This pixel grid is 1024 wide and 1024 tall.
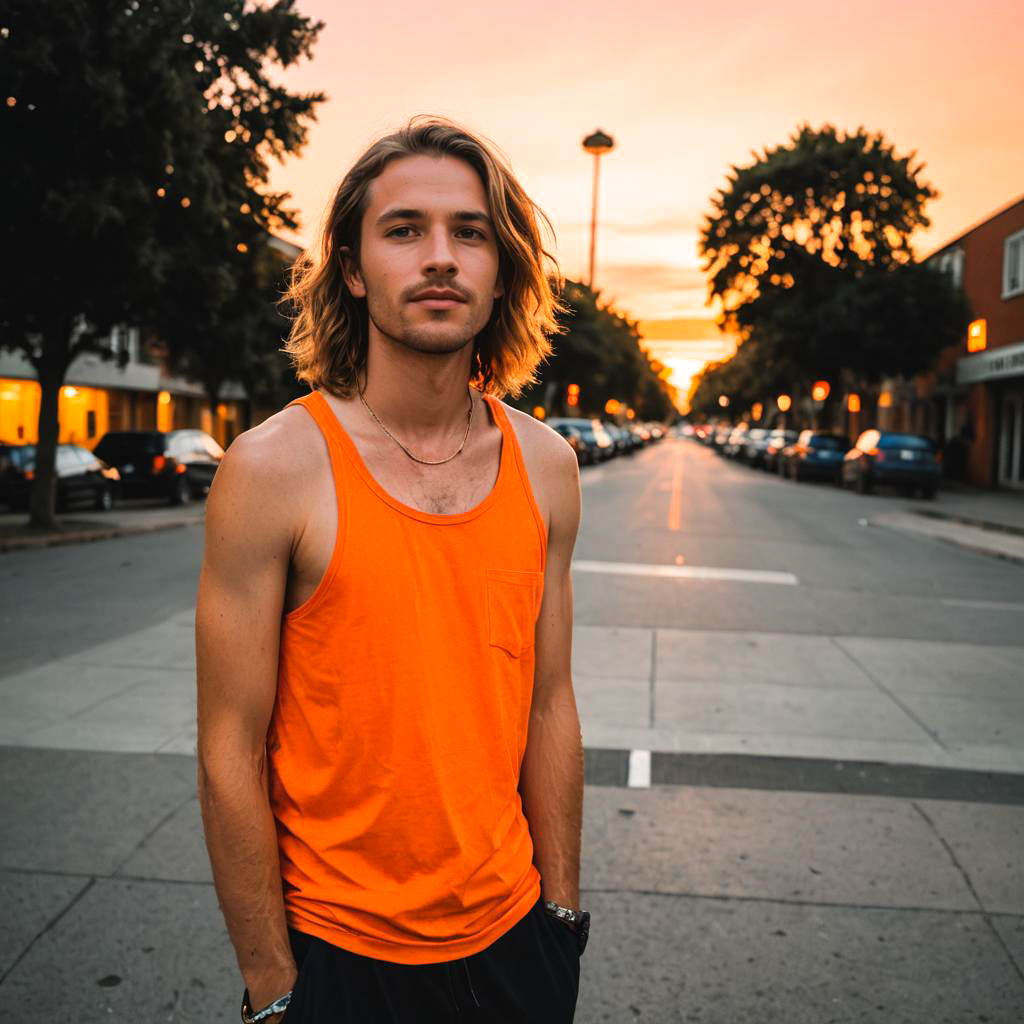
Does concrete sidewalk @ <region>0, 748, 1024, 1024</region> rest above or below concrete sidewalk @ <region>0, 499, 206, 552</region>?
above

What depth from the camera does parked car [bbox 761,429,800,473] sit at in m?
41.4

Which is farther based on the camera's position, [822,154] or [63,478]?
[822,154]

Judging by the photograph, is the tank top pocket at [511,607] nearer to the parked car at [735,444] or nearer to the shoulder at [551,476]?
the shoulder at [551,476]

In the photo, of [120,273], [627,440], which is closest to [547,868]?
[120,273]

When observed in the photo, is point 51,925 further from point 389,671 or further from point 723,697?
point 723,697

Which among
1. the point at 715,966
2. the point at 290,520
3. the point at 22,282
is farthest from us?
the point at 22,282

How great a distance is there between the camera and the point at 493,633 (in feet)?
5.49

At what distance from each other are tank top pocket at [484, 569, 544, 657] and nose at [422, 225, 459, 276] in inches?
18.8

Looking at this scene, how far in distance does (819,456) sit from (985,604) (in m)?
24.2

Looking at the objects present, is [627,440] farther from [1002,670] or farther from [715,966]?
[715,966]

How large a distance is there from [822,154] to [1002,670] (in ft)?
123

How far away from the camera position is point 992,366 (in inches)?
1225

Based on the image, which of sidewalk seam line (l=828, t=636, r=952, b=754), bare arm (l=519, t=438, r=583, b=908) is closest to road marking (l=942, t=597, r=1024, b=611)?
sidewalk seam line (l=828, t=636, r=952, b=754)

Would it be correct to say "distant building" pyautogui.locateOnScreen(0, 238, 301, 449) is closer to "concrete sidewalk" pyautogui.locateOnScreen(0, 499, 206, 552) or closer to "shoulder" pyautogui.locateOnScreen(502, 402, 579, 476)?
"concrete sidewalk" pyautogui.locateOnScreen(0, 499, 206, 552)
